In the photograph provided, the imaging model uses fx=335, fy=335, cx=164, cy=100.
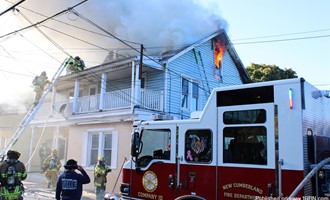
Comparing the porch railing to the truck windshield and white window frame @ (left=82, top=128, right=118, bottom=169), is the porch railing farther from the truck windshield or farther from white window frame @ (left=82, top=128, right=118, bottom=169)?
the truck windshield

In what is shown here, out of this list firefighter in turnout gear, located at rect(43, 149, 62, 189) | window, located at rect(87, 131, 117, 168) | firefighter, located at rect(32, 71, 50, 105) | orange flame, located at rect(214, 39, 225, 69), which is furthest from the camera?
orange flame, located at rect(214, 39, 225, 69)

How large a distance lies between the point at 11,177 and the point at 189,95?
11410 mm

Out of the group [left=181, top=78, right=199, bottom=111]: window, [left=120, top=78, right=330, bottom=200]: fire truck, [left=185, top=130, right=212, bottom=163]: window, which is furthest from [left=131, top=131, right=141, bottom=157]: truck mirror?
[left=181, top=78, right=199, bottom=111]: window

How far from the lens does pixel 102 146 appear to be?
1526 centimetres

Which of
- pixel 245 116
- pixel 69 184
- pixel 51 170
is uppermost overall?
pixel 245 116

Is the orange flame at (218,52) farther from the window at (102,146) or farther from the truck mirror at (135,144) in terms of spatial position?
the truck mirror at (135,144)

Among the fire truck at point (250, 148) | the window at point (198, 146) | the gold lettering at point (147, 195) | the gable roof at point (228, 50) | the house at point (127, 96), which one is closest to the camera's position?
the fire truck at point (250, 148)

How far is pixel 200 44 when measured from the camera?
715 inches

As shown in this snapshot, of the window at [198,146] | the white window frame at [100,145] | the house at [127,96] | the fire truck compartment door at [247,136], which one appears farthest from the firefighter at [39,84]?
the fire truck compartment door at [247,136]

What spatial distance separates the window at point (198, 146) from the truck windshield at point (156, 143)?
44 centimetres

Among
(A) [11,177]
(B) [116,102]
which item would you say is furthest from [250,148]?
(B) [116,102]

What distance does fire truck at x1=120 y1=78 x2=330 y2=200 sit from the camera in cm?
444

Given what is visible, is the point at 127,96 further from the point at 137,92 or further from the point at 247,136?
the point at 247,136

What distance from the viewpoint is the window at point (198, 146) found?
17.5 feet
